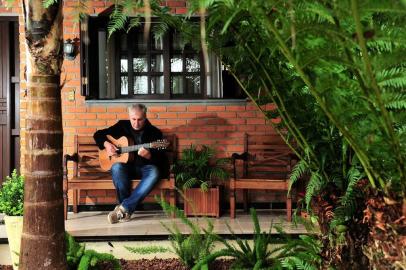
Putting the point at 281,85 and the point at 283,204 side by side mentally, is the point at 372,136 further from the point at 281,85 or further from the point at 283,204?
the point at 283,204

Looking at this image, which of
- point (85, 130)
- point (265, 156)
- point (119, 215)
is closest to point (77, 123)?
point (85, 130)

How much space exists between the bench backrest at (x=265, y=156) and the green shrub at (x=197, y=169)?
359 millimetres

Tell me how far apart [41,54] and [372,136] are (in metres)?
1.45

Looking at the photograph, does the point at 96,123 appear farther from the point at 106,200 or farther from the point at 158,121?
the point at 106,200

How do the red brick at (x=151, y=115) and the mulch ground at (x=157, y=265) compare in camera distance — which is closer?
the mulch ground at (x=157, y=265)

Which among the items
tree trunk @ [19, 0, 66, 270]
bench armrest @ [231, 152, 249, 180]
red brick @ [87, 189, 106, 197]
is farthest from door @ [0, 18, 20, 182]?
tree trunk @ [19, 0, 66, 270]

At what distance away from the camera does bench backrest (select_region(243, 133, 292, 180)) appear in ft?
17.5

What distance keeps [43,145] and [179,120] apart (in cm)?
327

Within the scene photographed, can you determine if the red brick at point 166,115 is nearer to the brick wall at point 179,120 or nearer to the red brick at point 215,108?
the brick wall at point 179,120

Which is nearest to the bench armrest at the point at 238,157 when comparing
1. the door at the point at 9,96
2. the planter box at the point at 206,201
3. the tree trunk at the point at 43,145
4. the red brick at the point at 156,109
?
the planter box at the point at 206,201

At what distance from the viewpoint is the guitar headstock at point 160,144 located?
4.82m

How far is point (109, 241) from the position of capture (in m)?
3.63

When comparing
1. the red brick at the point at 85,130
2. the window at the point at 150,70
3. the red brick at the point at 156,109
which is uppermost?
the window at the point at 150,70

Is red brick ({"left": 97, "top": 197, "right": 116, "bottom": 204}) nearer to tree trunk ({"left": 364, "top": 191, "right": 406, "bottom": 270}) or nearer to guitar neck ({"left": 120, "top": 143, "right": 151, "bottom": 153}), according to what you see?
guitar neck ({"left": 120, "top": 143, "right": 151, "bottom": 153})
